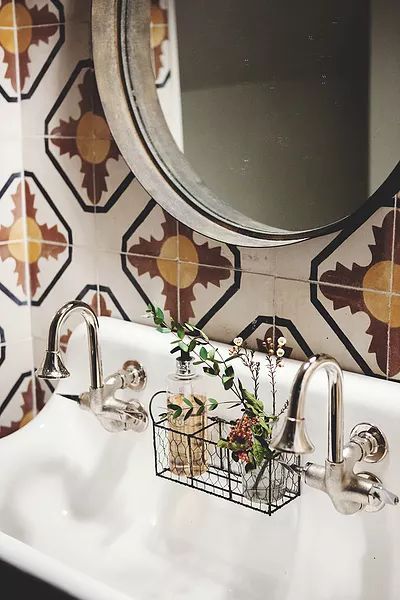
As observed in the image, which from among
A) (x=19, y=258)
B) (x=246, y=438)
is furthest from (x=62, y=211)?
(x=246, y=438)

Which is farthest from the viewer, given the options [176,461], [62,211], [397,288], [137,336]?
[62,211]

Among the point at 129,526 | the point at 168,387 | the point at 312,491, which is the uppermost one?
the point at 168,387

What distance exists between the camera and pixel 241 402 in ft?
3.75

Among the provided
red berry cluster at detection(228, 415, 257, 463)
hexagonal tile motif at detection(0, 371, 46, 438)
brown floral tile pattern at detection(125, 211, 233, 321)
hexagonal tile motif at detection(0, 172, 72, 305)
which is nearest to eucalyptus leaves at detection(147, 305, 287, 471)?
red berry cluster at detection(228, 415, 257, 463)

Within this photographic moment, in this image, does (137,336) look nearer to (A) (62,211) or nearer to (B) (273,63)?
(A) (62,211)

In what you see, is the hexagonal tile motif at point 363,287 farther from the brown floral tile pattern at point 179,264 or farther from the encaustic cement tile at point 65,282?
the encaustic cement tile at point 65,282

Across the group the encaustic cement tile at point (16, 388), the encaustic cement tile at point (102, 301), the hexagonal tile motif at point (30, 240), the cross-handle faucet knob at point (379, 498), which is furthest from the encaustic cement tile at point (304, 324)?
the encaustic cement tile at point (16, 388)

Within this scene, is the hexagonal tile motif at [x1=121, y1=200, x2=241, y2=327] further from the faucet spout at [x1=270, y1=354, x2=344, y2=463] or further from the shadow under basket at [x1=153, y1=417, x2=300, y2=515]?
the faucet spout at [x1=270, y1=354, x2=344, y2=463]

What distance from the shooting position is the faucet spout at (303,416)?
92 centimetres

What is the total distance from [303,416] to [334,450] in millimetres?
83

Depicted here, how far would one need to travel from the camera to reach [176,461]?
1.20m

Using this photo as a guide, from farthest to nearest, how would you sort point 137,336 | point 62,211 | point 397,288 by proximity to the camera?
point 62,211 → point 137,336 → point 397,288

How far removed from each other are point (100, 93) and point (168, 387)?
487mm

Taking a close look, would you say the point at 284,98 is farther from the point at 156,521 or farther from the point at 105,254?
the point at 156,521
